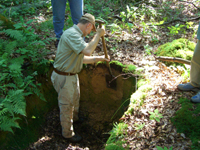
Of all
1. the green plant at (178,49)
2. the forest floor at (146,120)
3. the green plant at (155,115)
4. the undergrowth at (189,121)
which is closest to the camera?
the undergrowth at (189,121)

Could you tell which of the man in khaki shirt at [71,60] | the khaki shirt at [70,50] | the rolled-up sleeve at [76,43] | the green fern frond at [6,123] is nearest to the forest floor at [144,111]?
the man in khaki shirt at [71,60]

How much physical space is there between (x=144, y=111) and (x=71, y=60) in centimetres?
183

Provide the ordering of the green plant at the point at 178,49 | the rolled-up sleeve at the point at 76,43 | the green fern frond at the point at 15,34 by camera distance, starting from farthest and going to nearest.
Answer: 1. the green plant at the point at 178,49
2. the green fern frond at the point at 15,34
3. the rolled-up sleeve at the point at 76,43

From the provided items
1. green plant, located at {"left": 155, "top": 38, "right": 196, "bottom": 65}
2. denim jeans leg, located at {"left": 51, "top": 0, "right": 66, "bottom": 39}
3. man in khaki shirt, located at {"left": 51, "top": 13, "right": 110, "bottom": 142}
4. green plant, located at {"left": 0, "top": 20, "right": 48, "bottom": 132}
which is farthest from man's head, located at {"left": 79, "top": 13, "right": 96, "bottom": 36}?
green plant, located at {"left": 155, "top": 38, "right": 196, "bottom": 65}

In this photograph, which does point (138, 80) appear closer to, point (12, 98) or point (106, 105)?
point (106, 105)

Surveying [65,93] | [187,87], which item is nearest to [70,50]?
[65,93]

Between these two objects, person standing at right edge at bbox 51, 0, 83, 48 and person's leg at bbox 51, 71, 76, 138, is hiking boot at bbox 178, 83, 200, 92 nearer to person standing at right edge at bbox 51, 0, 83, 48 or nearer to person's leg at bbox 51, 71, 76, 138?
person's leg at bbox 51, 71, 76, 138

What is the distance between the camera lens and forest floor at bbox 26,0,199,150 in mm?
2664

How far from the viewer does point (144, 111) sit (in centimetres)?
315

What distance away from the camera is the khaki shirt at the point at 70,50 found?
276cm

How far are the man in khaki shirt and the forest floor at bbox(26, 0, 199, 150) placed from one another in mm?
433

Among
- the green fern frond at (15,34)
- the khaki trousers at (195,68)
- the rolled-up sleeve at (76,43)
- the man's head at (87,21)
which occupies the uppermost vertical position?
the man's head at (87,21)

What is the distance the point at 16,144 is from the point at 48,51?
242 centimetres

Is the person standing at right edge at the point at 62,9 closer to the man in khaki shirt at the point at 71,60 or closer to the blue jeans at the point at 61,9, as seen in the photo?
the blue jeans at the point at 61,9
